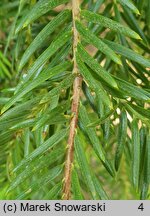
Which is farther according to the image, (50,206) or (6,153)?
(6,153)

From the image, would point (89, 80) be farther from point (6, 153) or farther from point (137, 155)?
point (6, 153)

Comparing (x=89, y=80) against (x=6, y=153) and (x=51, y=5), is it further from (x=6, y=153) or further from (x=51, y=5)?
(x=6, y=153)

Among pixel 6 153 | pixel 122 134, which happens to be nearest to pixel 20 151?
pixel 6 153

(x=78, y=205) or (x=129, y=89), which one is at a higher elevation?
(x=129, y=89)

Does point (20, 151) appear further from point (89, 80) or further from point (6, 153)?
point (89, 80)

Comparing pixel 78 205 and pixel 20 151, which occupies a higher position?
pixel 20 151

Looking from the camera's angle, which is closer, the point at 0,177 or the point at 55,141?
the point at 55,141

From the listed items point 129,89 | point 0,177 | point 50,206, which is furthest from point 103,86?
point 0,177
